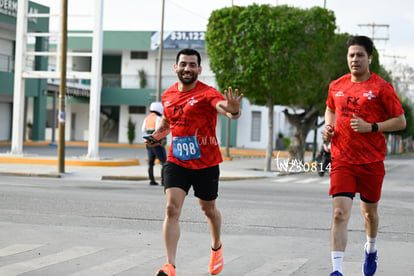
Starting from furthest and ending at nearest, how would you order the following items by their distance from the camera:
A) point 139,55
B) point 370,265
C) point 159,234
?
1. point 139,55
2. point 159,234
3. point 370,265

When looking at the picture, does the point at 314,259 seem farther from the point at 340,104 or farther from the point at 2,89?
the point at 2,89

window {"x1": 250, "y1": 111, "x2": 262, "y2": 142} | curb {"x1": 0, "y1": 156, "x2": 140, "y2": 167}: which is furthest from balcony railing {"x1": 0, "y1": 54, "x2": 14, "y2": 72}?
window {"x1": 250, "y1": 111, "x2": 262, "y2": 142}

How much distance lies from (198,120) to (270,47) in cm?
1872

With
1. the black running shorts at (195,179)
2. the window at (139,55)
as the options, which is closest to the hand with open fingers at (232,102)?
the black running shorts at (195,179)

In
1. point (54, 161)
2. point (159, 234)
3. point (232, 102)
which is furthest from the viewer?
point (54, 161)

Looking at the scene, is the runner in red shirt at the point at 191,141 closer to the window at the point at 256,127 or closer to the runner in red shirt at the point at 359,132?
the runner in red shirt at the point at 359,132

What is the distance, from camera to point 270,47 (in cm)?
2455

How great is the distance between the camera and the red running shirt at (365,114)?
19.9 feet

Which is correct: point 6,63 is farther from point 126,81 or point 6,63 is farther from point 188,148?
point 188,148

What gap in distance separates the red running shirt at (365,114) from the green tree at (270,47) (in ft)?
59.8

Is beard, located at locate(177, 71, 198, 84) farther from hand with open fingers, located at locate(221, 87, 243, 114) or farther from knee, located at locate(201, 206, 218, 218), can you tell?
knee, located at locate(201, 206, 218, 218)

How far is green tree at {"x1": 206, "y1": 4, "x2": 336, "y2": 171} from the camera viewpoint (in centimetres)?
2444

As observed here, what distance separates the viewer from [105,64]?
56.4 meters

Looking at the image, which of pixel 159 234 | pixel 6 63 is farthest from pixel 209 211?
pixel 6 63
